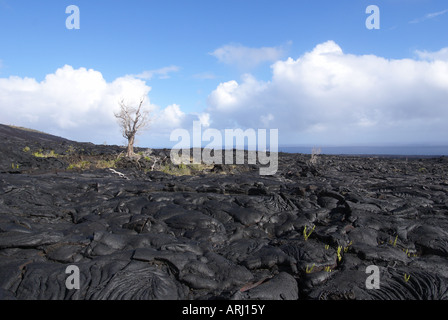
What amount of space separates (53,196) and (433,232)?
36.0ft

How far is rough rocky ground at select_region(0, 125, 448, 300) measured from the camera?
5441 mm

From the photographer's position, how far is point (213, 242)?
7410mm

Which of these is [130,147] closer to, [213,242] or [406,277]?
[213,242]

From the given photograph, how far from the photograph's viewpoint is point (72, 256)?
6.14 m

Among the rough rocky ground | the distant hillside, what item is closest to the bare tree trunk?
the rough rocky ground

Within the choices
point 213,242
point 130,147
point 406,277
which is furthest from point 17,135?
point 406,277

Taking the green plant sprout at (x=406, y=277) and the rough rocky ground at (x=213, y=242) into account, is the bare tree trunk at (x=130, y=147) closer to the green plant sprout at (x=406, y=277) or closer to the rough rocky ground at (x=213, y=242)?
the rough rocky ground at (x=213, y=242)

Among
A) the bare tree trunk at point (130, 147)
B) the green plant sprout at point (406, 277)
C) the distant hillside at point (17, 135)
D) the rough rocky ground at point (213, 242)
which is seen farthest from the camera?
the distant hillside at point (17, 135)

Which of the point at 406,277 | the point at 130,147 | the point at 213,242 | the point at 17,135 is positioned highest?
the point at 17,135

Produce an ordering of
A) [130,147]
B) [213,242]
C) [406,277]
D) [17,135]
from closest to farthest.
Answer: [406,277] < [213,242] < [130,147] < [17,135]

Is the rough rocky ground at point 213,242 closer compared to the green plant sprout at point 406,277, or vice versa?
the rough rocky ground at point 213,242

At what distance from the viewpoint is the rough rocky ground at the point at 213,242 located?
5441mm

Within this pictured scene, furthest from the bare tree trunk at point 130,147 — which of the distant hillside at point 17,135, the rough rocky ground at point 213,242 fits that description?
the distant hillside at point 17,135

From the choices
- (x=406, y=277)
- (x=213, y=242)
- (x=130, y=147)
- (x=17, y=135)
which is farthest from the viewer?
(x=17, y=135)
